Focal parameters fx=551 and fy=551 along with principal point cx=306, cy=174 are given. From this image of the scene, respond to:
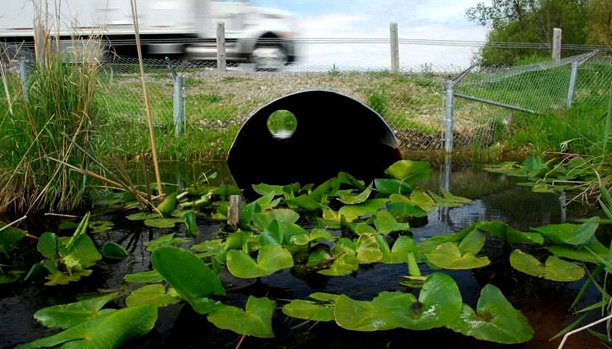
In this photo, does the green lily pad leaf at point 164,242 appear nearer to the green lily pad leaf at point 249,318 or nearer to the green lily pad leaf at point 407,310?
the green lily pad leaf at point 249,318

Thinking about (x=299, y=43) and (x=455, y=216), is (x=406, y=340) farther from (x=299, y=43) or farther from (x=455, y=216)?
(x=299, y=43)

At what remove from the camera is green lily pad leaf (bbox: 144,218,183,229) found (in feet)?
10.6

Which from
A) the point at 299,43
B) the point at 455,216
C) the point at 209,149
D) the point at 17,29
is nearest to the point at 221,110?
the point at 209,149

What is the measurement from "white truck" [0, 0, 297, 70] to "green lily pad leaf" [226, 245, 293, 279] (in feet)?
34.1

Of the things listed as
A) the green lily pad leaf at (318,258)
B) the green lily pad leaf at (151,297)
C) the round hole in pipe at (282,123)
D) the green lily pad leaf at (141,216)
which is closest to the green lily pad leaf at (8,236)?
the green lily pad leaf at (151,297)

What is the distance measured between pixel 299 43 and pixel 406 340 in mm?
11360

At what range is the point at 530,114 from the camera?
7949 mm

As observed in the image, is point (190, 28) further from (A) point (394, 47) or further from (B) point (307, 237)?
(B) point (307, 237)

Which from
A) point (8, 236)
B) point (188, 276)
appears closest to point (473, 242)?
point (188, 276)

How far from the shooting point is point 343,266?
8.08 feet

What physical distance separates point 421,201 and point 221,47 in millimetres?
9428

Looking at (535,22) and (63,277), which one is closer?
(63,277)

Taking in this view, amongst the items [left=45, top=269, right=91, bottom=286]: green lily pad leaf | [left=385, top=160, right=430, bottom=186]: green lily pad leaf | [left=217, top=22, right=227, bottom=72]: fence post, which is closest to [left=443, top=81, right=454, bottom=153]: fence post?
[left=385, top=160, right=430, bottom=186]: green lily pad leaf

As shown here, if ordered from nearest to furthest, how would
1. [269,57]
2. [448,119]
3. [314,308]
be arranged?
[314,308] < [448,119] < [269,57]
